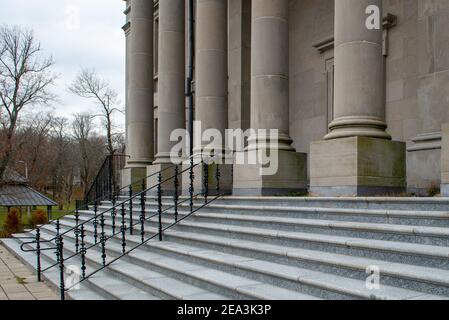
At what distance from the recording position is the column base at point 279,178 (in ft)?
31.0

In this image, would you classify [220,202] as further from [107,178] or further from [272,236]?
Answer: [107,178]

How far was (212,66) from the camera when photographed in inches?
468

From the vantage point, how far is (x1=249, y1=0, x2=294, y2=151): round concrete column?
32.1 ft

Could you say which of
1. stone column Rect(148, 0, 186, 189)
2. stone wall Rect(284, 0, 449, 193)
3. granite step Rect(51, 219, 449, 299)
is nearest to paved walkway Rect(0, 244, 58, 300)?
granite step Rect(51, 219, 449, 299)

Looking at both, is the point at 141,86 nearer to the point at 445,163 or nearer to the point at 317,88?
the point at 317,88

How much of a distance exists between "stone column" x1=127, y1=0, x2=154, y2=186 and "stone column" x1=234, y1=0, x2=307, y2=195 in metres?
7.10

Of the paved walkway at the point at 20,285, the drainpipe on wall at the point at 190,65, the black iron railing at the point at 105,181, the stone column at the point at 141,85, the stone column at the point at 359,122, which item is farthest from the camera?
the stone column at the point at 141,85

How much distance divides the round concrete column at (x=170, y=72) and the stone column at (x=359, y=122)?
23.0 ft

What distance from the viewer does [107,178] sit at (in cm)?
1641

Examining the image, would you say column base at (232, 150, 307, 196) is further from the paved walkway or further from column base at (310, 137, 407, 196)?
the paved walkway

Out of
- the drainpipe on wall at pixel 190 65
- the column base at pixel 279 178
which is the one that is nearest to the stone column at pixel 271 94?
the column base at pixel 279 178

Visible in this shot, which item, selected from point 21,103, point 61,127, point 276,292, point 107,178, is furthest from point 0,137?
point 61,127

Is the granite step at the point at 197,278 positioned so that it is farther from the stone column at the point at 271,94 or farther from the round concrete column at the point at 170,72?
the round concrete column at the point at 170,72

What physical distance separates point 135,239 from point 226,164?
10.7 ft
